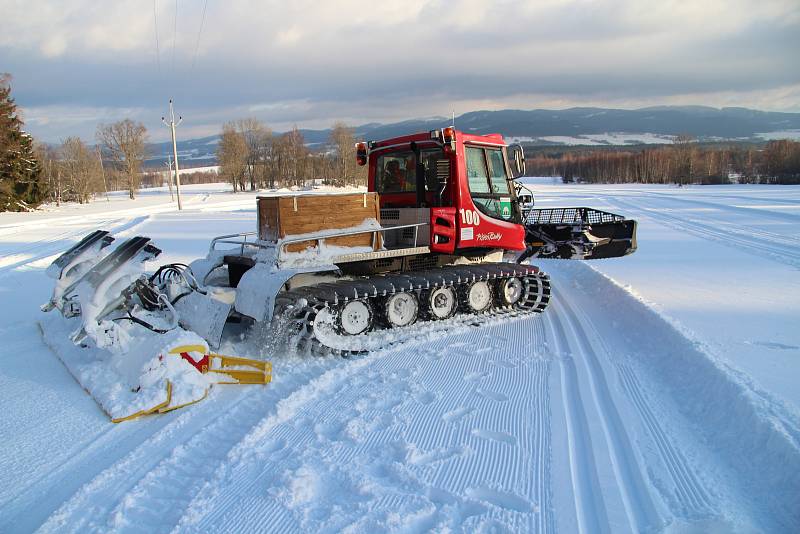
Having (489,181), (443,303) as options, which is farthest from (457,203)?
(443,303)

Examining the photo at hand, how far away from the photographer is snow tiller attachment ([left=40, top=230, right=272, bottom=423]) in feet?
15.6

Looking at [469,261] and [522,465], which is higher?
[469,261]

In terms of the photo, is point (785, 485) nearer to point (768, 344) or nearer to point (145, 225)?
point (768, 344)

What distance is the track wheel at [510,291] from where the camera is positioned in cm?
785

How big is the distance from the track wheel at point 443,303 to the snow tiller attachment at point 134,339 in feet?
8.89

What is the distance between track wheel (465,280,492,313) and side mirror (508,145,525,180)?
5.77 feet

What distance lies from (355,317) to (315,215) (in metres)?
1.36

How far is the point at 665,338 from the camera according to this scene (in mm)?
6117

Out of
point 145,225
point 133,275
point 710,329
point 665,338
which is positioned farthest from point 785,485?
point 145,225

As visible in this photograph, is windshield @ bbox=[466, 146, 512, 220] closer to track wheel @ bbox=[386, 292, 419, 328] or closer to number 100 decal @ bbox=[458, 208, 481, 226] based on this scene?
number 100 decal @ bbox=[458, 208, 481, 226]

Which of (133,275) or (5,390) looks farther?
(133,275)

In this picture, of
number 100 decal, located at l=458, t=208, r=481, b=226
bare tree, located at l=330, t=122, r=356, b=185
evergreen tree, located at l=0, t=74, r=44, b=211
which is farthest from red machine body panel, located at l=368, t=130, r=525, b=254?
bare tree, located at l=330, t=122, r=356, b=185

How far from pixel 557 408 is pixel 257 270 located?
3.59m

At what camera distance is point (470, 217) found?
7352mm
